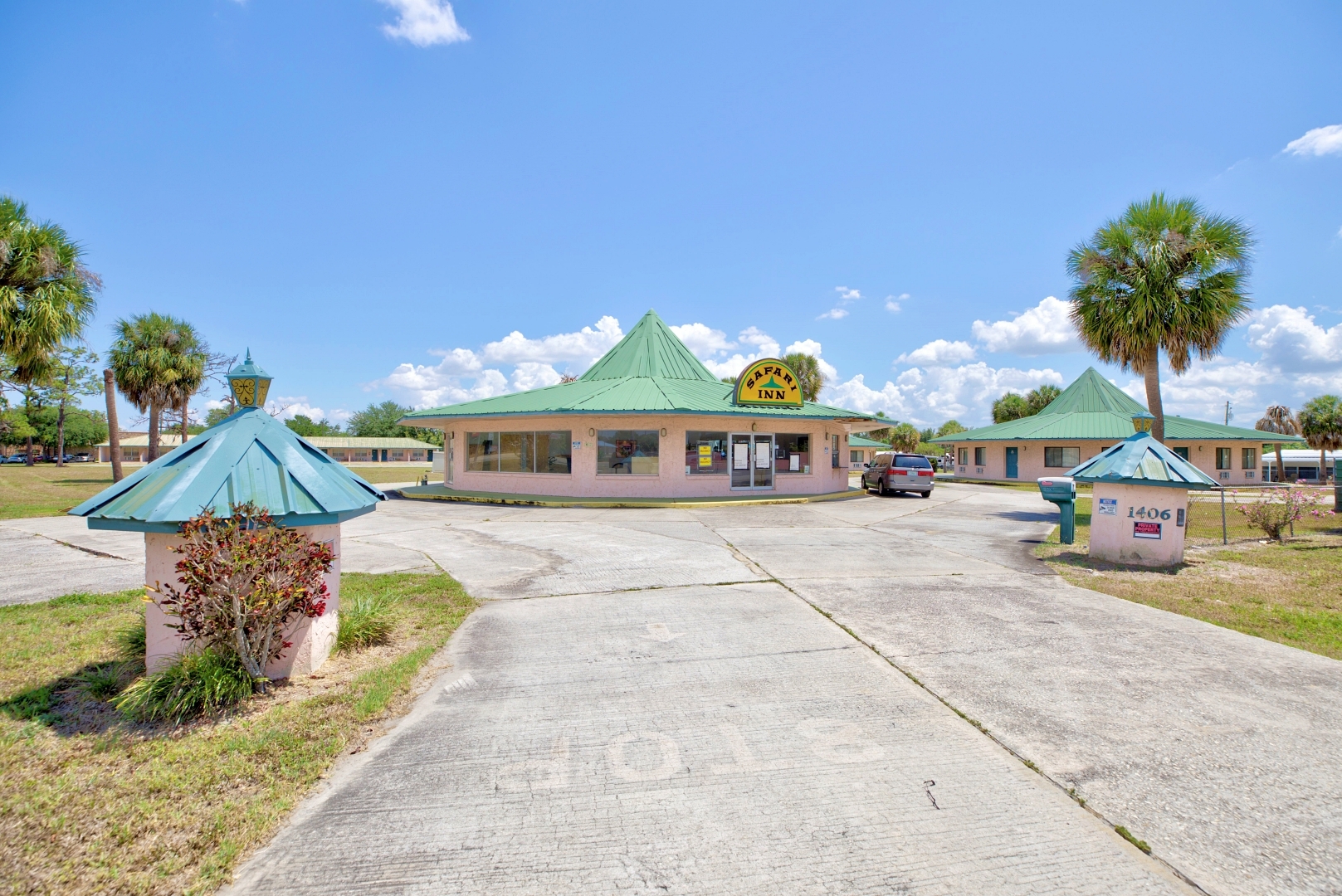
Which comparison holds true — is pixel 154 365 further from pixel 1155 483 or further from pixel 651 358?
pixel 1155 483

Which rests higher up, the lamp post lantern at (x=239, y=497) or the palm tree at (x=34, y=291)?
the palm tree at (x=34, y=291)

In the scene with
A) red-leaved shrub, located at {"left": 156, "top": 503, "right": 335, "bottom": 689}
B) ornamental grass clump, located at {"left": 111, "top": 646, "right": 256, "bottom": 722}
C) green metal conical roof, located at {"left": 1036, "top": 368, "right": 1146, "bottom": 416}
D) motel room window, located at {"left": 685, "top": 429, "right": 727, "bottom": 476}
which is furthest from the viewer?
green metal conical roof, located at {"left": 1036, "top": 368, "right": 1146, "bottom": 416}

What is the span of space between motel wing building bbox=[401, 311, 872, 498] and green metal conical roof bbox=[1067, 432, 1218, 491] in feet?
36.8

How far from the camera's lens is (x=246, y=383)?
5.59 m

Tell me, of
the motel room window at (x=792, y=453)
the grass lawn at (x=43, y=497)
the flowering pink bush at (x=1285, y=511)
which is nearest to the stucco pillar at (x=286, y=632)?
the flowering pink bush at (x=1285, y=511)

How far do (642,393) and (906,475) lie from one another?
1087 cm

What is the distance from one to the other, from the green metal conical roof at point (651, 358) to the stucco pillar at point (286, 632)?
20.6 m

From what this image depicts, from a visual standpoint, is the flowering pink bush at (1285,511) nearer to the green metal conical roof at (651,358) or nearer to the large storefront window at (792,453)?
the large storefront window at (792,453)

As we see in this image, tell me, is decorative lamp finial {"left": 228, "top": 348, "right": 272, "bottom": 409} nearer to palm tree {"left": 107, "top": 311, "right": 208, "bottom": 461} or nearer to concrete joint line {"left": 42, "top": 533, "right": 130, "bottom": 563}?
concrete joint line {"left": 42, "top": 533, "right": 130, "bottom": 563}

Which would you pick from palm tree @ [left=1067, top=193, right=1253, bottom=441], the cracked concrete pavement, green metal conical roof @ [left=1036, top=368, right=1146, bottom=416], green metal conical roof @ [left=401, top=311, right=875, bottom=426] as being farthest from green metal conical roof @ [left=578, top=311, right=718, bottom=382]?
green metal conical roof @ [left=1036, top=368, right=1146, bottom=416]

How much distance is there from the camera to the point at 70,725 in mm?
4234

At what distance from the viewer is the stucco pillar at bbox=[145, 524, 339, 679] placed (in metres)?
4.66

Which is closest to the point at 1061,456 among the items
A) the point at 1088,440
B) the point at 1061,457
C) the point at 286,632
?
the point at 1061,457

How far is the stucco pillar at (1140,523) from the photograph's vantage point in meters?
10.1
